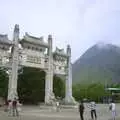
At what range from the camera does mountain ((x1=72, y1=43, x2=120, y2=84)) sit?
138 m

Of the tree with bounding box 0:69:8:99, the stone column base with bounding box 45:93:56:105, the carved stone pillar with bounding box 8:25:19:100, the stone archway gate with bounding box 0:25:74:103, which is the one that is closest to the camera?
the carved stone pillar with bounding box 8:25:19:100

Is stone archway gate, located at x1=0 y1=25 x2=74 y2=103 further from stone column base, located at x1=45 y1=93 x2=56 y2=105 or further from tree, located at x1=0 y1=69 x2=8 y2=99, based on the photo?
tree, located at x1=0 y1=69 x2=8 y2=99

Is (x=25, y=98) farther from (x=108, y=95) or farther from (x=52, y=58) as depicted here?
(x=108, y=95)

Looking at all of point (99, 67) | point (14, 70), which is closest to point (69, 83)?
point (14, 70)

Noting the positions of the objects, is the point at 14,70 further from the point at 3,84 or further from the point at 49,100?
the point at 3,84

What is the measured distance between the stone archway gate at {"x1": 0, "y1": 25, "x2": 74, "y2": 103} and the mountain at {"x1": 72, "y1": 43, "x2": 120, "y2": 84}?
89.9 m

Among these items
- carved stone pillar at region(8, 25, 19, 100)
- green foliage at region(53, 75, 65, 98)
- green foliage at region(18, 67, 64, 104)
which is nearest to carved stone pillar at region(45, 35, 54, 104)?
carved stone pillar at region(8, 25, 19, 100)

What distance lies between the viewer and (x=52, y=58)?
1394 inches

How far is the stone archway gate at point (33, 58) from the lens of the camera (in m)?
30.4

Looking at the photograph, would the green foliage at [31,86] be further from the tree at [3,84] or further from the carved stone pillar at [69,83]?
the carved stone pillar at [69,83]

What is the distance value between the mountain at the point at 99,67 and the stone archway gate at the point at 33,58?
8986 cm

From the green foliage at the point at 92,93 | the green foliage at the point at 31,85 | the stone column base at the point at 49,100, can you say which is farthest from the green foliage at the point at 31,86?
the green foliage at the point at 92,93

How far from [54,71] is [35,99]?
11.1 meters

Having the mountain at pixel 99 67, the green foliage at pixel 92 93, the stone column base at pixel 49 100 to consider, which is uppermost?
the mountain at pixel 99 67
